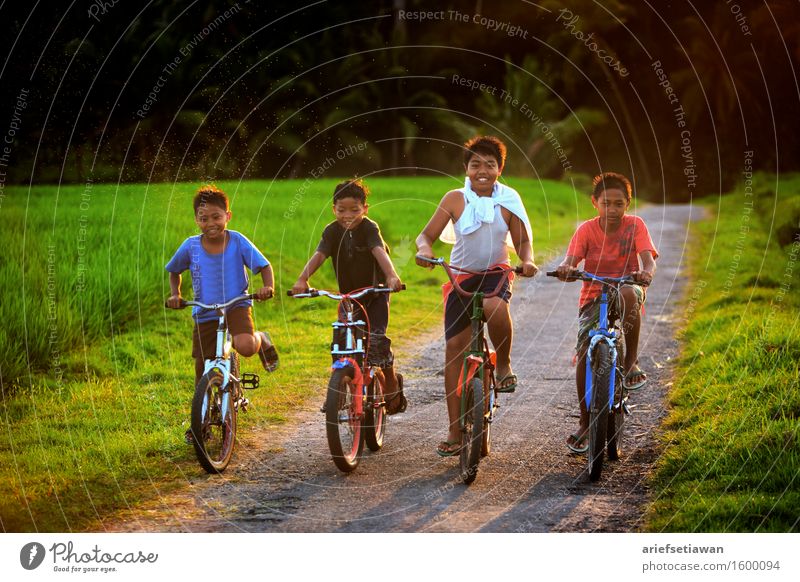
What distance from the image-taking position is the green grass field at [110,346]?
5.97 metres

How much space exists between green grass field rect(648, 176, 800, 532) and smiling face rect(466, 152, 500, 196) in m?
2.03

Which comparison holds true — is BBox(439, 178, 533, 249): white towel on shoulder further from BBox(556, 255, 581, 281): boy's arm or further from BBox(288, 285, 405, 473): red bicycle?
BBox(288, 285, 405, 473): red bicycle

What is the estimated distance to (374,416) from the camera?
253 inches

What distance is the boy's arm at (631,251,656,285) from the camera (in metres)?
5.89

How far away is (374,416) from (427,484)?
Answer: 2.47ft

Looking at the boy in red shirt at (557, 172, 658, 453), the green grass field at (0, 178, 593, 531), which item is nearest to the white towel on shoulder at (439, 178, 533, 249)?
the boy in red shirt at (557, 172, 658, 453)

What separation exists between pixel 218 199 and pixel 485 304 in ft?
5.87

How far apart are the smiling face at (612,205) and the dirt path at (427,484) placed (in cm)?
151

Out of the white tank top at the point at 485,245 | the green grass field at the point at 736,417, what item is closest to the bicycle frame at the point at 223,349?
the white tank top at the point at 485,245

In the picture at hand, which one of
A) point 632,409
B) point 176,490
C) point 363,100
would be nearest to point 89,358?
point 176,490

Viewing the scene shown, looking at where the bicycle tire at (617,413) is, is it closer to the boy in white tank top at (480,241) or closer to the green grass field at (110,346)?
the boy in white tank top at (480,241)

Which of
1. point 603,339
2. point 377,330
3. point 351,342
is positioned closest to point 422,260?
point 351,342

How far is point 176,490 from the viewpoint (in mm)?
5785

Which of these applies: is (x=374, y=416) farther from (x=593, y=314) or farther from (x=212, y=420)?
(x=593, y=314)
